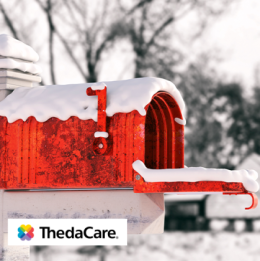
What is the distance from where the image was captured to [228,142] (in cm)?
1766

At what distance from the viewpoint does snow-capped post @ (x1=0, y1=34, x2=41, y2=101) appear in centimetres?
665

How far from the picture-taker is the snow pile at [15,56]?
6.65m

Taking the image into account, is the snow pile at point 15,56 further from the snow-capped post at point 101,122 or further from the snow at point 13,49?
the snow-capped post at point 101,122

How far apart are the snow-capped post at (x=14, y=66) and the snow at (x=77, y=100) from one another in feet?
0.54

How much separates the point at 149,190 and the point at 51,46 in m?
10.8

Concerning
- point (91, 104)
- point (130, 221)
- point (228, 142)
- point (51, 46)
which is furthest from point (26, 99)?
point (228, 142)

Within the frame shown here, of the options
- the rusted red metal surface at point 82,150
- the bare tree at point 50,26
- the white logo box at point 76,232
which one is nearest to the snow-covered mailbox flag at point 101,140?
the rusted red metal surface at point 82,150

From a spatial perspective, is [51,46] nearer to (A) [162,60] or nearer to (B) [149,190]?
(A) [162,60]

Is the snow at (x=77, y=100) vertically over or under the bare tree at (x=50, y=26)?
under

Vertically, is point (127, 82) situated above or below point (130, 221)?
above

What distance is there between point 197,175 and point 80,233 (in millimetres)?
1489

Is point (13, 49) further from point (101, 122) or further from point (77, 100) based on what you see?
point (101, 122)

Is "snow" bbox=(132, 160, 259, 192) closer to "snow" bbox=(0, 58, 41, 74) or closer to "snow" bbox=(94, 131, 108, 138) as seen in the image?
"snow" bbox=(94, 131, 108, 138)

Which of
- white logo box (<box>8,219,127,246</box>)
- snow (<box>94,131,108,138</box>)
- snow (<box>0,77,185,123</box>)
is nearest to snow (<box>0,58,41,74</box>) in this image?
snow (<box>0,77,185,123</box>)
